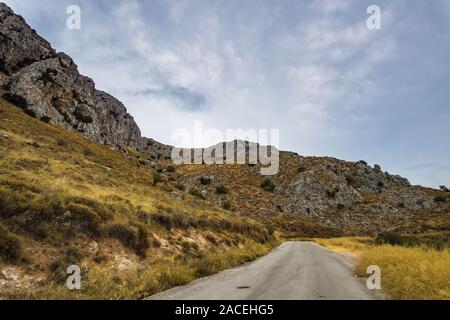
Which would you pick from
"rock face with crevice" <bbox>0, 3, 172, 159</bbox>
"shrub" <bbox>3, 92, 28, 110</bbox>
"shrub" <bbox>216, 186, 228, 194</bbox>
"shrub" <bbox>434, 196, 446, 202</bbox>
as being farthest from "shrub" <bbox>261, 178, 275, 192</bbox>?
"shrub" <bbox>3, 92, 28, 110</bbox>

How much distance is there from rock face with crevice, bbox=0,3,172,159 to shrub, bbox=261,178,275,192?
148 feet

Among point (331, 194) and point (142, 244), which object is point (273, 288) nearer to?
point (142, 244)

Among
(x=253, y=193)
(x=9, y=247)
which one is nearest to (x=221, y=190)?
(x=253, y=193)

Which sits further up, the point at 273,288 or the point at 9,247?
the point at 9,247

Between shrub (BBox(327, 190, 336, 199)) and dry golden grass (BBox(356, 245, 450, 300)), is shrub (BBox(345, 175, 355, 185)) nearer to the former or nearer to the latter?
shrub (BBox(327, 190, 336, 199))

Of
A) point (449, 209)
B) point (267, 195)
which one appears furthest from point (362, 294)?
point (449, 209)

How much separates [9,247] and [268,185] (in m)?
87.7

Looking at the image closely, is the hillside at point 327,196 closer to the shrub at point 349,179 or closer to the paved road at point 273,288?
the shrub at point 349,179

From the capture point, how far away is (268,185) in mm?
97125

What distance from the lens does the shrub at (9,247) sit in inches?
460

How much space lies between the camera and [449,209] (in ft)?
293

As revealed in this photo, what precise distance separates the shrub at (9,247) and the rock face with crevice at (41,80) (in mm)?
53470

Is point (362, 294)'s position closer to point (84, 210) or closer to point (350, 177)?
point (84, 210)
